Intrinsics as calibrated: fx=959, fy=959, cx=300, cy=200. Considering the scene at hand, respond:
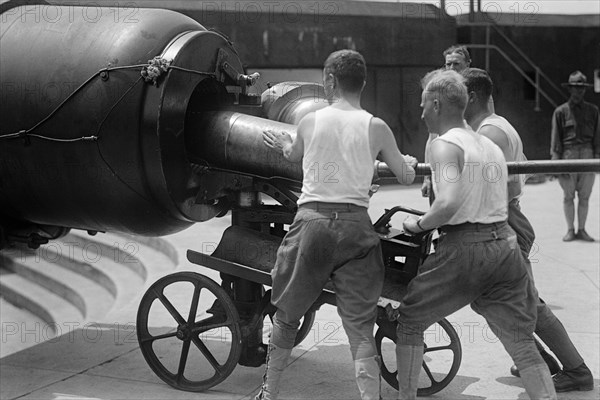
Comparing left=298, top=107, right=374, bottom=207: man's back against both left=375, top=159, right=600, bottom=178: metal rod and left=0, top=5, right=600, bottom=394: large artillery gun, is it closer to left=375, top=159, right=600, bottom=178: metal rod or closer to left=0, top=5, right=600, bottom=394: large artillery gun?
left=375, top=159, right=600, bottom=178: metal rod

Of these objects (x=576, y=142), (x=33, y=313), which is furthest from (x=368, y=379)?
(x=33, y=313)

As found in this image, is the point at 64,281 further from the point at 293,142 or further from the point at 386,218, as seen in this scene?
the point at 293,142

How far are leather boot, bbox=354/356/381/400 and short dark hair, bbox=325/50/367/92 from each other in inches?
47.3

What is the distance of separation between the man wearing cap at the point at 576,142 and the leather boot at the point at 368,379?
6091 millimetres

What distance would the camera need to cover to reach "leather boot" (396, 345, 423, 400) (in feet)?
13.8

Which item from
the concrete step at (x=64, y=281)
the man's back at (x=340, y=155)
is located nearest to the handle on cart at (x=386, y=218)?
the man's back at (x=340, y=155)

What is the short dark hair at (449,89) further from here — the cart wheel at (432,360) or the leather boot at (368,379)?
the cart wheel at (432,360)

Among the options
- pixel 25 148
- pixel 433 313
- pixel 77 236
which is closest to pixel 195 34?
pixel 25 148

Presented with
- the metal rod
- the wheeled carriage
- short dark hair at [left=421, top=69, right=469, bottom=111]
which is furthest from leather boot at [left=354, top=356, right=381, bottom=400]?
short dark hair at [left=421, top=69, right=469, bottom=111]

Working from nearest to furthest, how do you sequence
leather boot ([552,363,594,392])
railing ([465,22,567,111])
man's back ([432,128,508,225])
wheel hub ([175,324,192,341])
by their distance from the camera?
man's back ([432,128,508,225]) < leather boot ([552,363,594,392]) < wheel hub ([175,324,192,341]) < railing ([465,22,567,111])

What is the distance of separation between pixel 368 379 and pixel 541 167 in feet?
4.24

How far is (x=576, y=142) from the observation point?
998 cm

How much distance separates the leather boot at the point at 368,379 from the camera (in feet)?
13.7

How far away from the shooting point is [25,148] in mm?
5352
